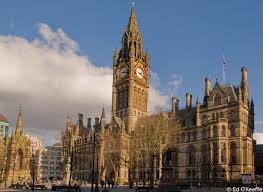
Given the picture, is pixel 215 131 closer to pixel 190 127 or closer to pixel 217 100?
pixel 217 100

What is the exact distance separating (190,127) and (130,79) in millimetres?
29622

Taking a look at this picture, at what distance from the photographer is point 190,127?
97500mm

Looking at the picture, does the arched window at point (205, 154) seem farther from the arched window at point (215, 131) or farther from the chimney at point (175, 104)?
the chimney at point (175, 104)

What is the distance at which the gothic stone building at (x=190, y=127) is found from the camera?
284 feet

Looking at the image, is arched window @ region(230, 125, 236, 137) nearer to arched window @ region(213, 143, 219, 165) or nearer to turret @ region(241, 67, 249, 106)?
arched window @ region(213, 143, 219, 165)

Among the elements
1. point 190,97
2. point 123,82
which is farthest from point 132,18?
point 190,97

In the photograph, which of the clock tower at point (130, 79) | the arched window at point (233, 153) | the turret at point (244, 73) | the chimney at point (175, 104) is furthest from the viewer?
the clock tower at point (130, 79)

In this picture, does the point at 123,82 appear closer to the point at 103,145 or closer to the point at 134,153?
the point at 103,145

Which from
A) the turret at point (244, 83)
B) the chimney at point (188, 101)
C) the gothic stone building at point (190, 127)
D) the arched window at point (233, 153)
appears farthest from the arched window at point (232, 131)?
the chimney at point (188, 101)

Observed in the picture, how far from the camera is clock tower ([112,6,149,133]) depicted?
11794 centimetres

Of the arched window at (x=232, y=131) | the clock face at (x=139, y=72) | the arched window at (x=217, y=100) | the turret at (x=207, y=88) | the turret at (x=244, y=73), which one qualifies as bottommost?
the arched window at (x=232, y=131)

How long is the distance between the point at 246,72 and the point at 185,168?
2854 centimetres

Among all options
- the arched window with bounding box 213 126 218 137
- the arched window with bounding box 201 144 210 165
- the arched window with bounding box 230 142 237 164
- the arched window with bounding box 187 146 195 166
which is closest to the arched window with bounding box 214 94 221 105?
the arched window with bounding box 213 126 218 137

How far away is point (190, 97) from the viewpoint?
4242 inches
